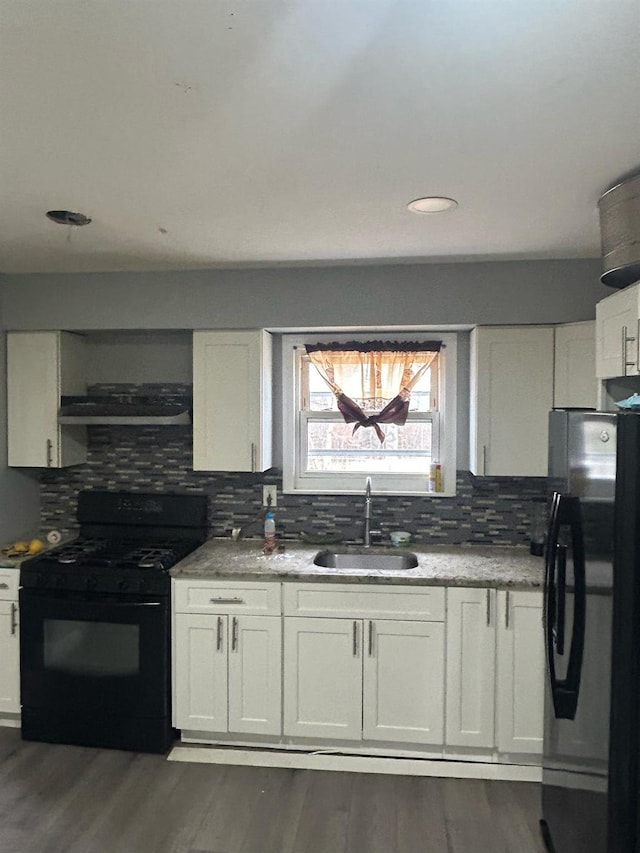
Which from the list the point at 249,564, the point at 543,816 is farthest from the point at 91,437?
the point at 543,816

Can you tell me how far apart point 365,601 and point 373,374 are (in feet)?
4.25

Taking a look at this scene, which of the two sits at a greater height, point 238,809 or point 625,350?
point 625,350

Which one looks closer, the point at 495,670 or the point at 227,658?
the point at 495,670

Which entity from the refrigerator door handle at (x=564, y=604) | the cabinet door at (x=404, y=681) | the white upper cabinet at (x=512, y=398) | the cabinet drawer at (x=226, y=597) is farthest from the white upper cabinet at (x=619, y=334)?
the cabinet drawer at (x=226, y=597)

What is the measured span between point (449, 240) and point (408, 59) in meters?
1.52

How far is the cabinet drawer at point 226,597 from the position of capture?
305 cm

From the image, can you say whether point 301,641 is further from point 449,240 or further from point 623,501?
point 449,240

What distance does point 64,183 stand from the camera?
2.13 m

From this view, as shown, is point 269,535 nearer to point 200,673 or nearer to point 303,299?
point 200,673

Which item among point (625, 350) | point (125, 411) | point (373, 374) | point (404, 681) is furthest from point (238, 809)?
point (625, 350)

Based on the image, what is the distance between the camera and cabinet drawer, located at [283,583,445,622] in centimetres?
296

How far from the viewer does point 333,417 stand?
12.3 feet

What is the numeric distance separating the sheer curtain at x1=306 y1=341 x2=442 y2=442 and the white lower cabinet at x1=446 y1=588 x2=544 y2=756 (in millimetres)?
1137

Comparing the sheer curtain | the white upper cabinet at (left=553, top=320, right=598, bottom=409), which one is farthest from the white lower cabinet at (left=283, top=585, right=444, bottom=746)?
the white upper cabinet at (left=553, top=320, right=598, bottom=409)
